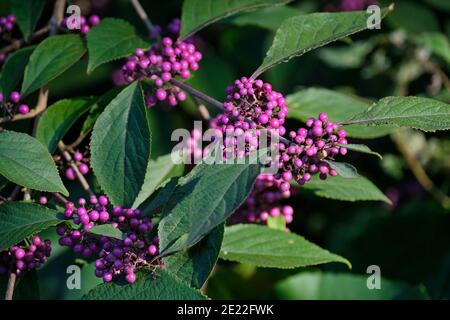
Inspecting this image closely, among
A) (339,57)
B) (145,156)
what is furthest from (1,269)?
(339,57)

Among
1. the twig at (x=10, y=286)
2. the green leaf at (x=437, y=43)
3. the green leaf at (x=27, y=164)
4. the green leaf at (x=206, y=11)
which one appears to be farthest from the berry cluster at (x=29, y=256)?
the green leaf at (x=437, y=43)

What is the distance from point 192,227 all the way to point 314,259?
0.59 m

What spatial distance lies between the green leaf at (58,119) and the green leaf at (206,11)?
314 mm

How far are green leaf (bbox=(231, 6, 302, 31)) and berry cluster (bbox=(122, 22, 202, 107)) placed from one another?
0.39 metres

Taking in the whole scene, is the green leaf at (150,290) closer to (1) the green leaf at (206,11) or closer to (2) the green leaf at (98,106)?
(2) the green leaf at (98,106)

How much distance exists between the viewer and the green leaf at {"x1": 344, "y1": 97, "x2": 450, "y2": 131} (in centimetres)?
125

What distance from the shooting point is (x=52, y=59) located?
158 centimetres

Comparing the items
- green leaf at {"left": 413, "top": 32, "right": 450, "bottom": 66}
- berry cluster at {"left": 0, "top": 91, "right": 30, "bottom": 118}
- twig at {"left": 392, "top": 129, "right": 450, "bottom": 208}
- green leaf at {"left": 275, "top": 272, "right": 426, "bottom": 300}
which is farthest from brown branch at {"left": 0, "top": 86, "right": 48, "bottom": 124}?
twig at {"left": 392, "top": 129, "right": 450, "bottom": 208}

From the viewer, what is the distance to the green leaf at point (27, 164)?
50.6 inches

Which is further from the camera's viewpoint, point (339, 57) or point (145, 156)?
point (339, 57)

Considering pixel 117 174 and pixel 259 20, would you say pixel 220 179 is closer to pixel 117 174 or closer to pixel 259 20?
pixel 117 174

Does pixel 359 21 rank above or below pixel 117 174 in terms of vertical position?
above

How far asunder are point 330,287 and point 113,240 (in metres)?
1.25

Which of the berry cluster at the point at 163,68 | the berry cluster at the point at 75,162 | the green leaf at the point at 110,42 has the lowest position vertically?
the berry cluster at the point at 75,162
